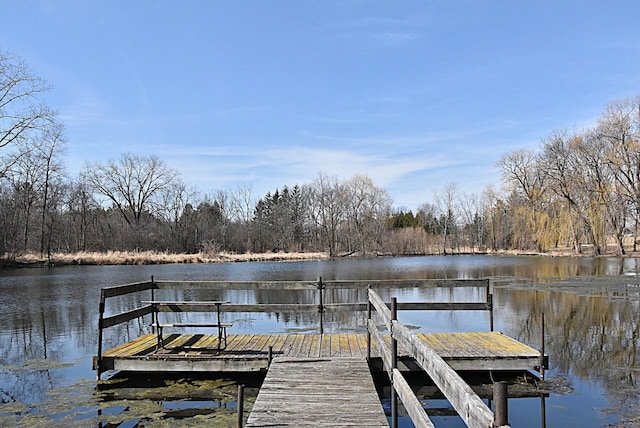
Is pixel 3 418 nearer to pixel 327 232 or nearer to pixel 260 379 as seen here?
pixel 260 379

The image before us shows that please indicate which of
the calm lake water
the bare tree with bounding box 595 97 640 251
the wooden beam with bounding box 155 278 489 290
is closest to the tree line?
the bare tree with bounding box 595 97 640 251

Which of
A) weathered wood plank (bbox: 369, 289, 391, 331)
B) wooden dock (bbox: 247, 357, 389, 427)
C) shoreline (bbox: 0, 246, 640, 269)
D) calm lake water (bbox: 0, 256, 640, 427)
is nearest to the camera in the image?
wooden dock (bbox: 247, 357, 389, 427)

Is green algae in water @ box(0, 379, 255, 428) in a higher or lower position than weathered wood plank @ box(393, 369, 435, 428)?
lower

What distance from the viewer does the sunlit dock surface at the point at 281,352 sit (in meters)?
7.30

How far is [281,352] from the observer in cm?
779

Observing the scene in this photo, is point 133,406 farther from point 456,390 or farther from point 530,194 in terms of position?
point 530,194

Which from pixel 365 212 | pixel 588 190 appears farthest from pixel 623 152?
pixel 365 212

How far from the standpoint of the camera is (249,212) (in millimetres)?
69625

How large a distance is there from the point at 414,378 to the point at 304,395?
308 cm

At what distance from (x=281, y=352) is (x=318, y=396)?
8.98ft

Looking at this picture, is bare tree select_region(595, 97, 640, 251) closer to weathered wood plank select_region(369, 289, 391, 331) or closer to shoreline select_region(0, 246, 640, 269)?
shoreline select_region(0, 246, 640, 269)

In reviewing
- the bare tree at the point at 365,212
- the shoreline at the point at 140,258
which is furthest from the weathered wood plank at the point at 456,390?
the bare tree at the point at 365,212

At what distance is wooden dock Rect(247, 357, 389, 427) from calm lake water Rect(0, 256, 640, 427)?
97 cm

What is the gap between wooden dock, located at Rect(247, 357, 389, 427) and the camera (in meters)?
4.43
